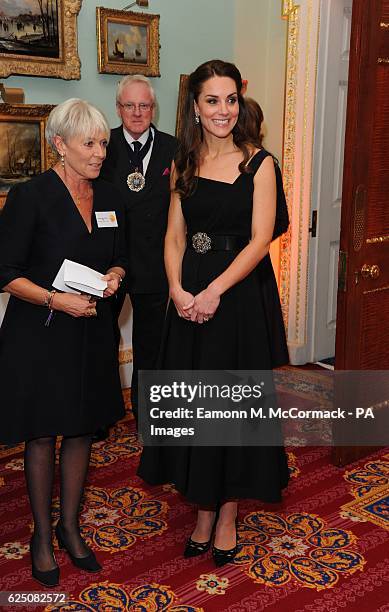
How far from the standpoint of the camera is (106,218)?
2820 mm

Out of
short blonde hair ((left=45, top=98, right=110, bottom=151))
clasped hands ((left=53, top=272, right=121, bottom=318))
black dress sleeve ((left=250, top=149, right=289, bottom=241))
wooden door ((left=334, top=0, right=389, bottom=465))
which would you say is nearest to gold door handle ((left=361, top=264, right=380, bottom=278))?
wooden door ((left=334, top=0, right=389, bottom=465))

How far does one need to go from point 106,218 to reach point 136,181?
3.84 ft

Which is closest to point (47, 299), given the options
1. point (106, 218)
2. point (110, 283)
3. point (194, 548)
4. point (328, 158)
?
point (110, 283)

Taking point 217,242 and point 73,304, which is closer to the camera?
point 73,304

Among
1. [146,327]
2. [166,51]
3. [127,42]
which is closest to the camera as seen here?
[146,327]

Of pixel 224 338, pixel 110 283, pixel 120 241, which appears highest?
pixel 120 241

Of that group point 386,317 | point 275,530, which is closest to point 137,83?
point 386,317

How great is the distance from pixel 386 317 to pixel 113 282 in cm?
186

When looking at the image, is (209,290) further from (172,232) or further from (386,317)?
(386,317)

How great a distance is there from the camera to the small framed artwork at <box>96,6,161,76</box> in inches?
175

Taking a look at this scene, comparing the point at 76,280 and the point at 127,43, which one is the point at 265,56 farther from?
the point at 76,280

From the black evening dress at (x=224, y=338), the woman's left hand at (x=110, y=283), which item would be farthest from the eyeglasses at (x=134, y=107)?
the woman's left hand at (x=110, y=283)

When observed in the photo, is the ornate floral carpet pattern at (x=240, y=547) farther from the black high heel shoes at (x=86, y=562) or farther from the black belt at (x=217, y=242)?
the black belt at (x=217, y=242)

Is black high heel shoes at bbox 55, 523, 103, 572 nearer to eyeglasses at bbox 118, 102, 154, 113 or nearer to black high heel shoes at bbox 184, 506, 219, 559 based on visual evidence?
black high heel shoes at bbox 184, 506, 219, 559
